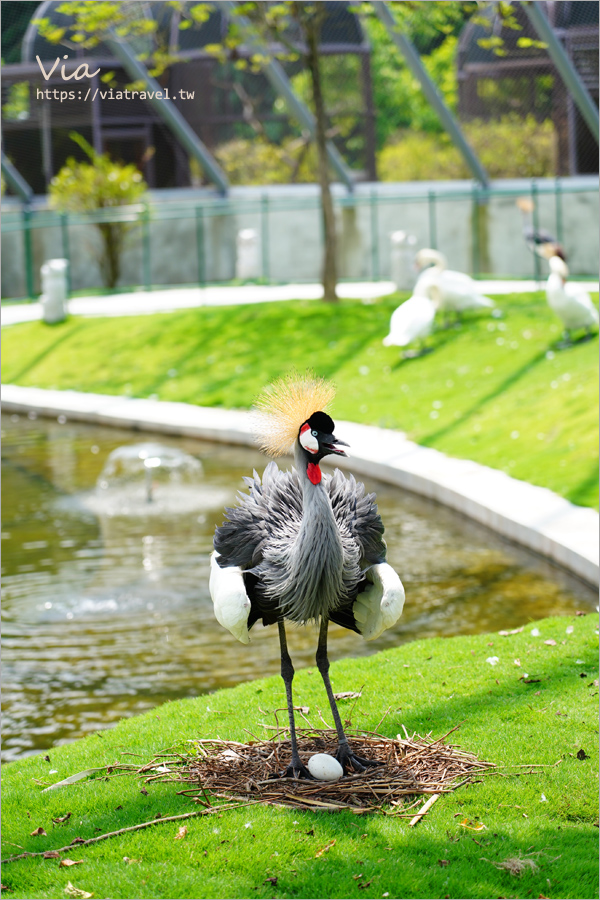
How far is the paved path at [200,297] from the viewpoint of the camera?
23.3 metres

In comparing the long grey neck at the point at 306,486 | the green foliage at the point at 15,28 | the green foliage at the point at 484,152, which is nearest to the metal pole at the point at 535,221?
the green foliage at the point at 484,152

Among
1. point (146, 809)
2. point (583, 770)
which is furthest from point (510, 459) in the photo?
point (146, 809)

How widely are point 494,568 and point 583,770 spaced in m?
4.38

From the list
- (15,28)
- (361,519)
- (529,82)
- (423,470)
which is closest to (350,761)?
(361,519)

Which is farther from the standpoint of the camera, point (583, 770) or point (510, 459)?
point (510, 459)

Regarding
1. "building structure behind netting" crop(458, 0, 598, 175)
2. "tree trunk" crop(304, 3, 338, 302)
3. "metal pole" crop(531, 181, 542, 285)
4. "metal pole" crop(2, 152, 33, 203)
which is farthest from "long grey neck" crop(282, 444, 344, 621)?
"metal pole" crop(2, 152, 33, 203)

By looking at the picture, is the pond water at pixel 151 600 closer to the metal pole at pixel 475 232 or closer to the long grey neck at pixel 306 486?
the long grey neck at pixel 306 486

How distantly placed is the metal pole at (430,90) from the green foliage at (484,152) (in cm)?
32

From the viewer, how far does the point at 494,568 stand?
29.8 ft

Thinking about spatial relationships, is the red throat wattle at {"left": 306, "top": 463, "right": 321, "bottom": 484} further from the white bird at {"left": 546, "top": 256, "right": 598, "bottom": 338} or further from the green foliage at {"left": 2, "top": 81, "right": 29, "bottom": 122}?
the green foliage at {"left": 2, "top": 81, "right": 29, "bottom": 122}

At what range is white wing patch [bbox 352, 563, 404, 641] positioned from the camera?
4.46 meters

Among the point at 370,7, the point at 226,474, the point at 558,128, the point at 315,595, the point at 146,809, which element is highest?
the point at 370,7

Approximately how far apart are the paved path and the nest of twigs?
17676mm

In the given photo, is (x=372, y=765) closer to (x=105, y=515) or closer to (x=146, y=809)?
(x=146, y=809)
